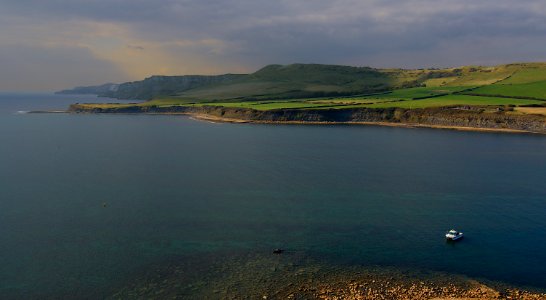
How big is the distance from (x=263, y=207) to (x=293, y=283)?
24477 millimetres

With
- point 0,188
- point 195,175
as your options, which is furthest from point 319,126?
point 0,188

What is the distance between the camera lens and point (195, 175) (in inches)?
3538

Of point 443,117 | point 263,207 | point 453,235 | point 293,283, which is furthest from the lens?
point 443,117

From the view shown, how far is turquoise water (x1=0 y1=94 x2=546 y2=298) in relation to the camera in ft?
160

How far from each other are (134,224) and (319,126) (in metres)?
132

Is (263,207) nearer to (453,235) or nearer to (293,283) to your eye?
(293,283)

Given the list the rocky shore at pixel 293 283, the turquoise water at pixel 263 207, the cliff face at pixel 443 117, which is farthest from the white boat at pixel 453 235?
the cliff face at pixel 443 117

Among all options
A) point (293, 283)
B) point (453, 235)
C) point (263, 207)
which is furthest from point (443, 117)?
point (293, 283)

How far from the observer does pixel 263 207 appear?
2640 inches

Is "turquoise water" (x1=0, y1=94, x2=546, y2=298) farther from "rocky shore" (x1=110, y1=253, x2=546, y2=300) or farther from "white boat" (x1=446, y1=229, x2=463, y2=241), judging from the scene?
"rocky shore" (x1=110, y1=253, x2=546, y2=300)

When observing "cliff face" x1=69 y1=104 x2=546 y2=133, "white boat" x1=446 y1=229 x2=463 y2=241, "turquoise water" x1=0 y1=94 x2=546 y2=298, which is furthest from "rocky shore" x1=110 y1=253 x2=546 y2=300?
"cliff face" x1=69 y1=104 x2=546 y2=133

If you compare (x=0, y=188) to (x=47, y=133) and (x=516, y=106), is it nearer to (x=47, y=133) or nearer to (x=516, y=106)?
(x=47, y=133)

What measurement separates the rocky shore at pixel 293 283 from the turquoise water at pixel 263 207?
2280 mm

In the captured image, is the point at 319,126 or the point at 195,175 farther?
the point at 319,126
